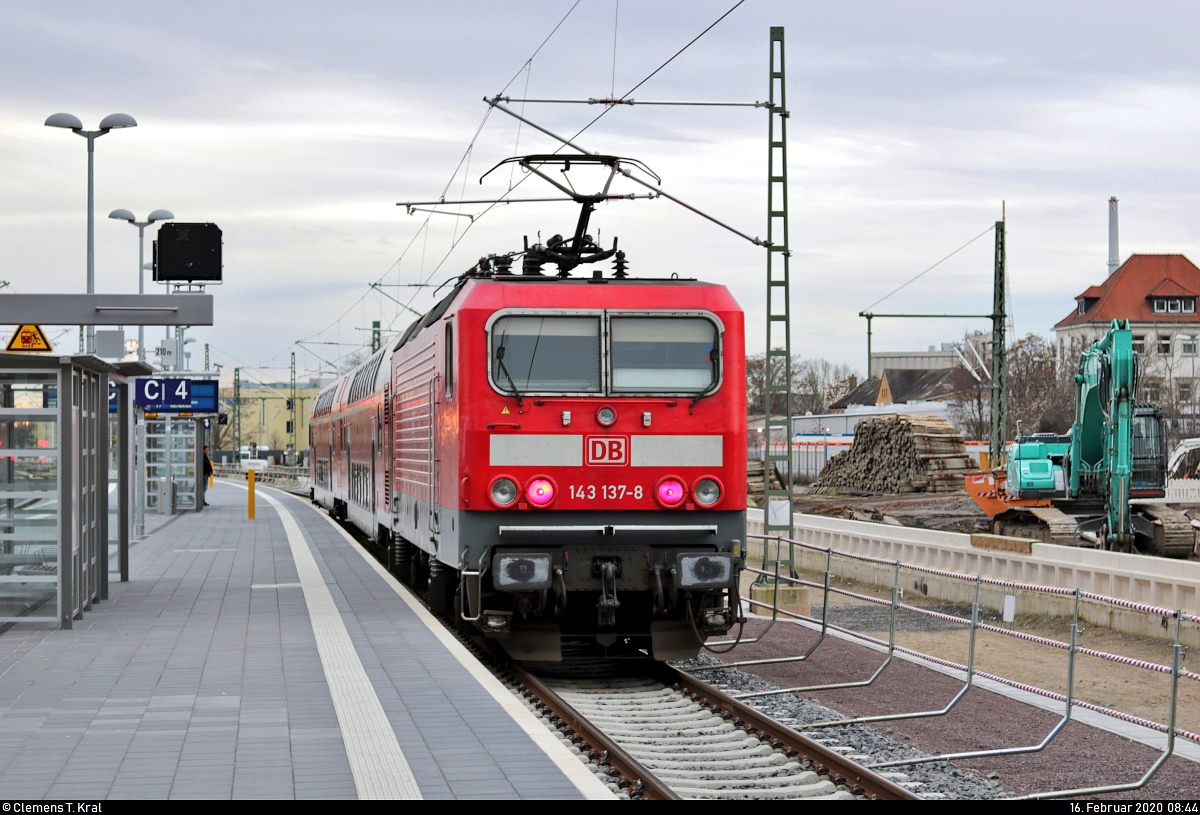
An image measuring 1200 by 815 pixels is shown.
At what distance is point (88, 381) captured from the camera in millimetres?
14883

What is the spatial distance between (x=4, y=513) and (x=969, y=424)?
5845 centimetres

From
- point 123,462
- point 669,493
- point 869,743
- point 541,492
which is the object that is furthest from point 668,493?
point 123,462

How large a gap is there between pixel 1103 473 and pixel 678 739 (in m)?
18.4

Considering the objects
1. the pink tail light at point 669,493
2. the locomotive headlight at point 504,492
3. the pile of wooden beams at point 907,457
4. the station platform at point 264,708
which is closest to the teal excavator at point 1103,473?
the station platform at point 264,708

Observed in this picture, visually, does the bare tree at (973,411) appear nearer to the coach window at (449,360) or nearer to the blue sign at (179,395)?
the blue sign at (179,395)

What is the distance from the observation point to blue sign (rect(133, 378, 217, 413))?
106 feet

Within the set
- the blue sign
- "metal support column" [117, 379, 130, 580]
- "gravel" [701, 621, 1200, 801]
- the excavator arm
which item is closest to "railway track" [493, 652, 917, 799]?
"gravel" [701, 621, 1200, 801]

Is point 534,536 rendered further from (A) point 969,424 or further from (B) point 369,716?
(A) point 969,424

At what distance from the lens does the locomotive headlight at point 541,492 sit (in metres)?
11.2

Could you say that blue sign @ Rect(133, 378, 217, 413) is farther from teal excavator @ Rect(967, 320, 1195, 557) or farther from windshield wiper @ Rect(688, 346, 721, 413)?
windshield wiper @ Rect(688, 346, 721, 413)

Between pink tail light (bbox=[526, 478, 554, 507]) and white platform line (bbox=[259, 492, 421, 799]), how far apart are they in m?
1.87

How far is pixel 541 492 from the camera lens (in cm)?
1126

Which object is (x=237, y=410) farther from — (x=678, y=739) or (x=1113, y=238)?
(x=678, y=739)

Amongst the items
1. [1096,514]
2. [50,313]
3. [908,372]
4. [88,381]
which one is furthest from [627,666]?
[908,372]
